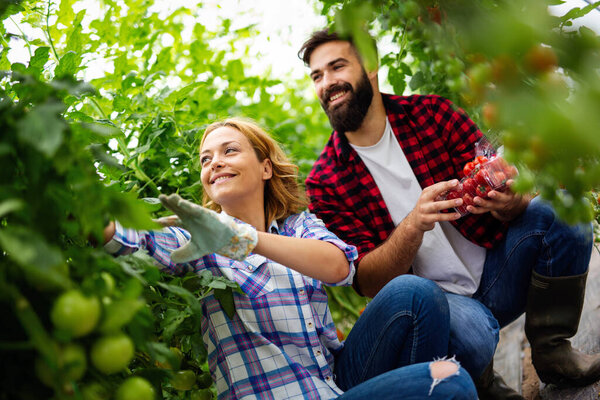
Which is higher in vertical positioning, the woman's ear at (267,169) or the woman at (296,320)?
the woman's ear at (267,169)

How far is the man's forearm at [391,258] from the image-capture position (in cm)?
155

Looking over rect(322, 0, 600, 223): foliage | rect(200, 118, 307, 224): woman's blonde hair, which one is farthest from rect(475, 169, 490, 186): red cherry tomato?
rect(322, 0, 600, 223): foliage

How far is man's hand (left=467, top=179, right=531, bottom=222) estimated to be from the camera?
4.85 ft

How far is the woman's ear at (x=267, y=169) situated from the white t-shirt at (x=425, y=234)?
0.39 metres

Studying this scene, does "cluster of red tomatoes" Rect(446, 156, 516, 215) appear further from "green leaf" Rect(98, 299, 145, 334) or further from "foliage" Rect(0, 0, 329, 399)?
"green leaf" Rect(98, 299, 145, 334)

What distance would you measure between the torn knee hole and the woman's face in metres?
0.65

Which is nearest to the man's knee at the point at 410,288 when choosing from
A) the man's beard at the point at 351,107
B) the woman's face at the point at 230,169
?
the woman's face at the point at 230,169

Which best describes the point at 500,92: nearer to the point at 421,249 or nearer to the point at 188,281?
the point at 188,281

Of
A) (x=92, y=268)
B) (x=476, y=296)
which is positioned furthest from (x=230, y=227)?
(x=476, y=296)

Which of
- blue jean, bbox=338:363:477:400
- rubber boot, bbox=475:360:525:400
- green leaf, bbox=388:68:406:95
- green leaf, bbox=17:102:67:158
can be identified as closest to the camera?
green leaf, bbox=17:102:67:158

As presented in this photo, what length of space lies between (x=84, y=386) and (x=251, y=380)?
60 centimetres

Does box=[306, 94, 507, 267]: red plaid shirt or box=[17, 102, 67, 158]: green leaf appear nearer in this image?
box=[17, 102, 67, 158]: green leaf

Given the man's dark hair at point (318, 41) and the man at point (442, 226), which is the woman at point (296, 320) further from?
the man's dark hair at point (318, 41)

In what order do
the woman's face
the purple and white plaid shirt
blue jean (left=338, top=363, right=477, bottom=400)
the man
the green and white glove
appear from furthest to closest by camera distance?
the man → the woman's face → the purple and white plaid shirt → blue jean (left=338, top=363, right=477, bottom=400) → the green and white glove
